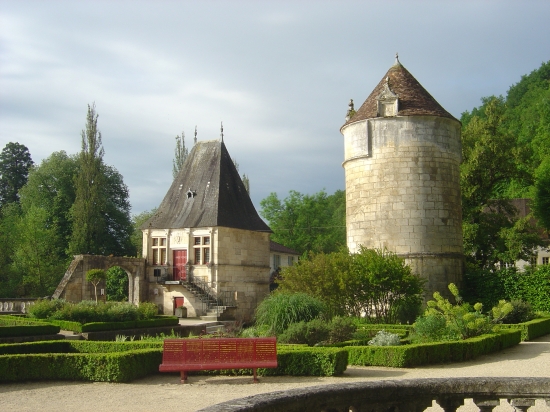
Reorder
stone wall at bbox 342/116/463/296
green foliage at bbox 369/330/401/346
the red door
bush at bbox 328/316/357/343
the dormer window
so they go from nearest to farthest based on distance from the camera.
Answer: green foliage at bbox 369/330/401/346 → bush at bbox 328/316/357/343 → stone wall at bbox 342/116/463/296 → the dormer window → the red door

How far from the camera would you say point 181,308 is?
27922 millimetres

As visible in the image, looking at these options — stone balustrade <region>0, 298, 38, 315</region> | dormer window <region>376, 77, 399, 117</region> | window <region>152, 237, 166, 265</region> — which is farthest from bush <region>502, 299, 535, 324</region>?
stone balustrade <region>0, 298, 38, 315</region>

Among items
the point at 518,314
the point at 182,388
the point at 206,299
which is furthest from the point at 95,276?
the point at 182,388

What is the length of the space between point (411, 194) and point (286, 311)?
32.1ft

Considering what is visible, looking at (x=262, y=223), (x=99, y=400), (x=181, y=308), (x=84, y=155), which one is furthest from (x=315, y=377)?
(x=84, y=155)

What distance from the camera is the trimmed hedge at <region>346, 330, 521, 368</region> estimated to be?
11.7 m

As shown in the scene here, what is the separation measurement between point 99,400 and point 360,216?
15.9 meters

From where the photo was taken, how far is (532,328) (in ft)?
55.6

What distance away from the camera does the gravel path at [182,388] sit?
8452 millimetres

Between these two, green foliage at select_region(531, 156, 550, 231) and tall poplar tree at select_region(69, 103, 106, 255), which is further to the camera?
tall poplar tree at select_region(69, 103, 106, 255)

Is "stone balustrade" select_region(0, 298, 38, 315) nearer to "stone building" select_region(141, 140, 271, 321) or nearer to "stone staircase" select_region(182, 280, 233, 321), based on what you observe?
"stone building" select_region(141, 140, 271, 321)

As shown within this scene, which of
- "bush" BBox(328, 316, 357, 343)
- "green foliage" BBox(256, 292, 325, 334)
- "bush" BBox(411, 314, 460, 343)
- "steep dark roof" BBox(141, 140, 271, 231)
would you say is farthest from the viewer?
"steep dark roof" BBox(141, 140, 271, 231)

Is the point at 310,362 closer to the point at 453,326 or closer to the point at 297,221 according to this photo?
the point at 453,326

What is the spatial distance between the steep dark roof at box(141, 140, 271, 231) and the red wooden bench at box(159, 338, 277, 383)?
18.2m
